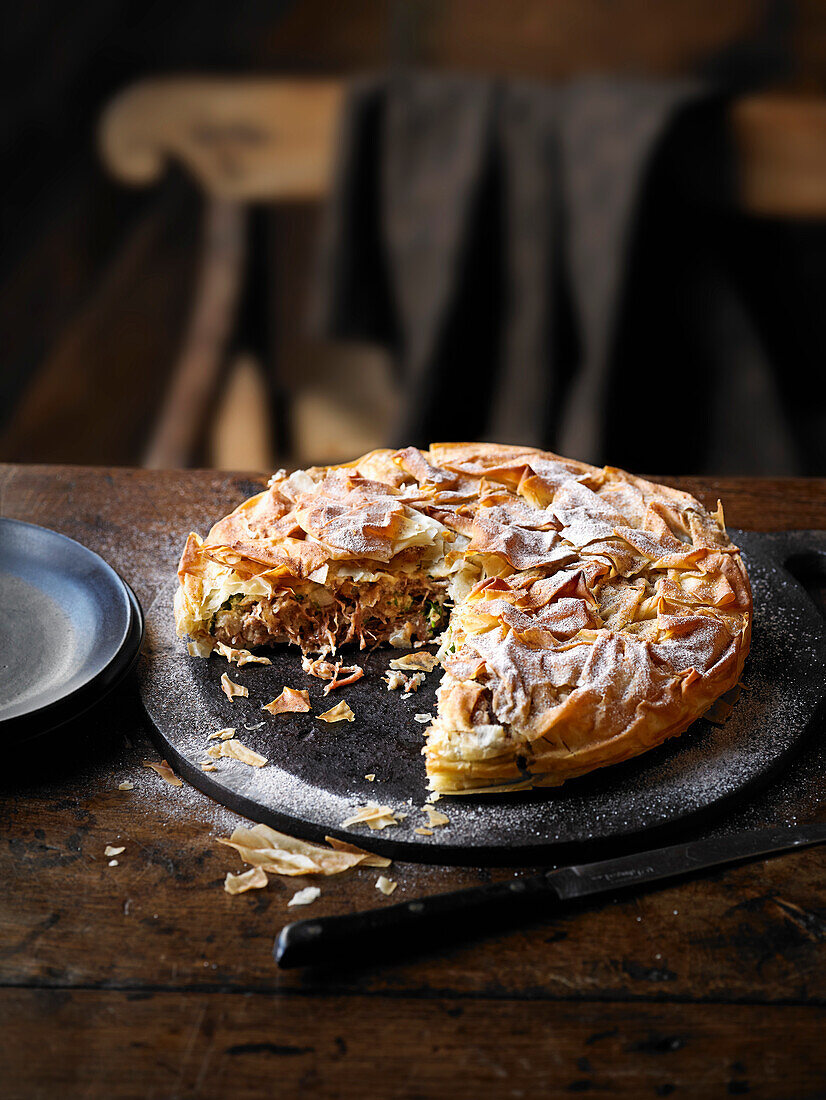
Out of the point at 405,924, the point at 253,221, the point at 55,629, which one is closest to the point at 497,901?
the point at 405,924

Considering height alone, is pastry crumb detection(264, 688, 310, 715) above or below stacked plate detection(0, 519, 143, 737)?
below

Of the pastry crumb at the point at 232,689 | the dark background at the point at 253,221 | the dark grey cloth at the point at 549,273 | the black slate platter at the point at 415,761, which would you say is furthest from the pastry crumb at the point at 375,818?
the dark background at the point at 253,221

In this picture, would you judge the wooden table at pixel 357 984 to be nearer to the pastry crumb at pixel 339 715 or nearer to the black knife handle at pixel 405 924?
the black knife handle at pixel 405 924

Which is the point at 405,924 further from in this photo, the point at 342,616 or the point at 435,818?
the point at 342,616

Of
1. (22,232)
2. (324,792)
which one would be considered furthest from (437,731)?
(22,232)

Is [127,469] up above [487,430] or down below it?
above

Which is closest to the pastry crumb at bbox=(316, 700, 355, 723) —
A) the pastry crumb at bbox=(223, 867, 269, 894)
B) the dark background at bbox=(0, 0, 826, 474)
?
the pastry crumb at bbox=(223, 867, 269, 894)

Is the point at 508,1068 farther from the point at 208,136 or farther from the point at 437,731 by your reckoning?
the point at 208,136

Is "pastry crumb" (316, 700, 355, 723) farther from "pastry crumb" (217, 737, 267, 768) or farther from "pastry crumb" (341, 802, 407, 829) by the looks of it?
"pastry crumb" (341, 802, 407, 829)
